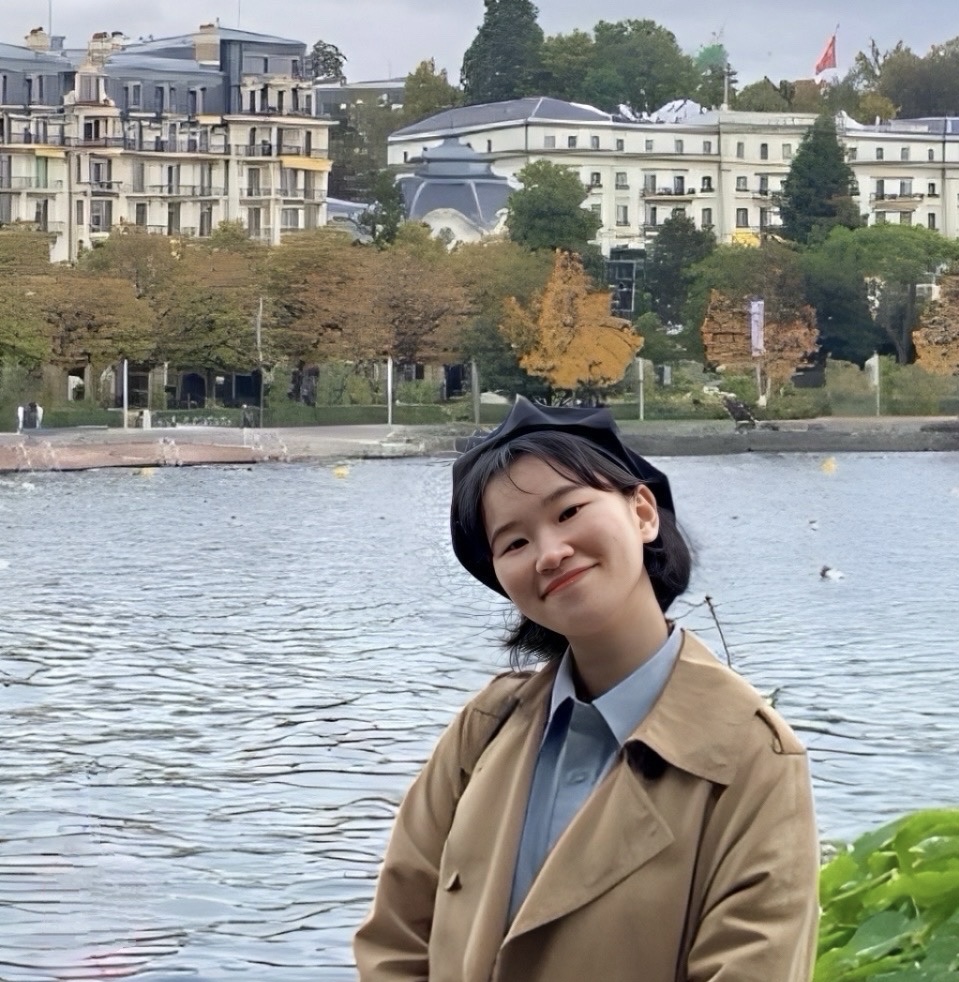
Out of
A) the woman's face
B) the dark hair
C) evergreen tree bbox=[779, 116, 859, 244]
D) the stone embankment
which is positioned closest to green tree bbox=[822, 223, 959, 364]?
evergreen tree bbox=[779, 116, 859, 244]

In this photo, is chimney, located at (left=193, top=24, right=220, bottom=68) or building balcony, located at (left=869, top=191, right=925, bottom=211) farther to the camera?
building balcony, located at (left=869, top=191, right=925, bottom=211)

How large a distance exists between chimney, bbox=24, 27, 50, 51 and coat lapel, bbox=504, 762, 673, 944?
62.2 m

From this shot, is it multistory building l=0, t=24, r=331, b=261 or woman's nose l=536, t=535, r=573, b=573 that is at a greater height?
multistory building l=0, t=24, r=331, b=261

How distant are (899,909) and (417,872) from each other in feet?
2.16

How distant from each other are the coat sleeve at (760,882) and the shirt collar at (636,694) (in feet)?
0.35

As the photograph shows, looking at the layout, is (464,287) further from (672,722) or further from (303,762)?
(672,722)

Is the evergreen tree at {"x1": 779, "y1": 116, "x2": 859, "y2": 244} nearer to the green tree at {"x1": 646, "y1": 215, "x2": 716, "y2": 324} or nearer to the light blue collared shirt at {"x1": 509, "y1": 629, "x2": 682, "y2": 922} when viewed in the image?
the green tree at {"x1": 646, "y1": 215, "x2": 716, "y2": 324}

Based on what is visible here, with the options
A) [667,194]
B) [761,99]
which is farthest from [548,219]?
[761,99]

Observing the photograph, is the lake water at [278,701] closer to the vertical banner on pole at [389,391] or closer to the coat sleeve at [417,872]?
the coat sleeve at [417,872]

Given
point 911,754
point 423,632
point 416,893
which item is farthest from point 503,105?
point 416,893

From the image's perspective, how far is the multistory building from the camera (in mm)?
55250

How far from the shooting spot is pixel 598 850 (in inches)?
56.2

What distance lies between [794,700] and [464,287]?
130 feet

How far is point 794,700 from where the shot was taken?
8.74 meters
